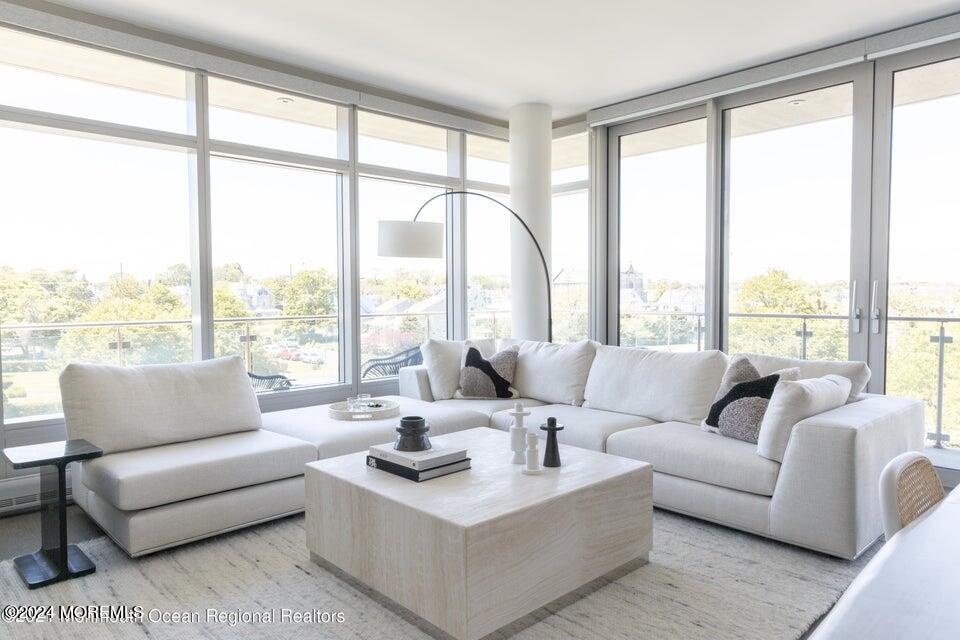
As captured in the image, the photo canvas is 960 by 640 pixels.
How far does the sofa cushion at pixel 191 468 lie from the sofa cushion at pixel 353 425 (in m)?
0.11

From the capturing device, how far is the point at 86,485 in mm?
3088

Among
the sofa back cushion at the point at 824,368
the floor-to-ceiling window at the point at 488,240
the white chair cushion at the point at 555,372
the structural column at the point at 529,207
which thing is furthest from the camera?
the floor-to-ceiling window at the point at 488,240

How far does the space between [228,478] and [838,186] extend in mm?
4251

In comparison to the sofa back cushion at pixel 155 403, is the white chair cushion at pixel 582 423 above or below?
below

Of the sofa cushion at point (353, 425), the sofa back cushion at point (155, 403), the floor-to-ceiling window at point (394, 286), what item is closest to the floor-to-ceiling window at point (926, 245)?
the sofa cushion at point (353, 425)

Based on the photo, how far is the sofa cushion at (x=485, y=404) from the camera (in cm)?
422

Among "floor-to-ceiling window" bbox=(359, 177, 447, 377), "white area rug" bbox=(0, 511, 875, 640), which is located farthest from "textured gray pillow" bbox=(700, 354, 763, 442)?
"floor-to-ceiling window" bbox=(359, 177, 447, 377)

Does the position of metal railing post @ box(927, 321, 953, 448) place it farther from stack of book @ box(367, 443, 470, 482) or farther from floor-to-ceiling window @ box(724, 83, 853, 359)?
stack of book @ box(367, 443, 470, 482)

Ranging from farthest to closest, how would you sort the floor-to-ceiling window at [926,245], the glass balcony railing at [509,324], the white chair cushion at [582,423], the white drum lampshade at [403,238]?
the glass balcony railing at [509,324]
the white drum lampshade at [403,238]
the floor-to-ceiling window at [926,245]
the white chair cushion at [582,423]

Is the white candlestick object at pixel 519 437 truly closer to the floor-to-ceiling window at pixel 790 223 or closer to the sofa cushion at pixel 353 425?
the sofa cushion at pixel 353 425

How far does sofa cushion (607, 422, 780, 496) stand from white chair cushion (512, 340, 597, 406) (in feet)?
2.81

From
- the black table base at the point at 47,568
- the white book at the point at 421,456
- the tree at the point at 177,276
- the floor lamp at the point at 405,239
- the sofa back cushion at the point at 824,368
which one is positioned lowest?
the black table base at the point at 47,568

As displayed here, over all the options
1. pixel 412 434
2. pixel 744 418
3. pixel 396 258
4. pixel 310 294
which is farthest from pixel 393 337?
pixel 744 418

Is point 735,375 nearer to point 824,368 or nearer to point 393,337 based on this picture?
point 824,368
